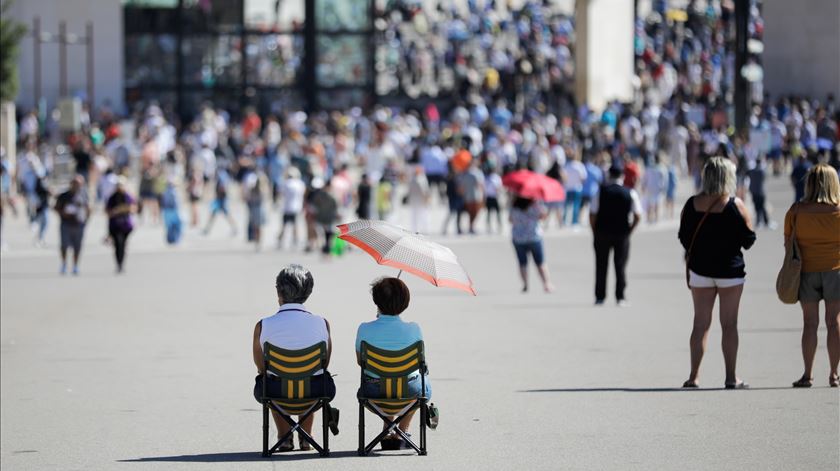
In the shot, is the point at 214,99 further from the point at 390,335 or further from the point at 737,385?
the point at 390,335

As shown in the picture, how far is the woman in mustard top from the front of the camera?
10898 mm

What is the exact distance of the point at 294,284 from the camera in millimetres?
8922

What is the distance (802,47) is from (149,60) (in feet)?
61.3

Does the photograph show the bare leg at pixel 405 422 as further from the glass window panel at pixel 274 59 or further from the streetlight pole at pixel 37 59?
the glass window panel at pixel 274 59

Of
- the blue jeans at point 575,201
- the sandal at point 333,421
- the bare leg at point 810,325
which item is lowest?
the blue jeans at point 575,201

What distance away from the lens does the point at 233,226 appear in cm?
2955

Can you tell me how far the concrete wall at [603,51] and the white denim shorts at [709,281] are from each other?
36.2 m

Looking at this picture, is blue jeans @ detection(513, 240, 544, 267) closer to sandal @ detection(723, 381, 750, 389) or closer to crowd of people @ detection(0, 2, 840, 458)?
crowd of people @ detection(0, 2, 840, 458)

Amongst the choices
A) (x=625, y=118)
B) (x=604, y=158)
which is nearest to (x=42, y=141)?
(x=625, y=118)

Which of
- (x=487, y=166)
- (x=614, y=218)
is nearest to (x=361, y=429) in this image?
(x=614, y=218)

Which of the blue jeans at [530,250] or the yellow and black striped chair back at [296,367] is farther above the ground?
the yellow and black striped chair back at [296,367]

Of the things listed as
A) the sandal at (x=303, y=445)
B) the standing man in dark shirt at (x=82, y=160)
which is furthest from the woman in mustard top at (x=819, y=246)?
the standing man in dark shirt at (x=82, y=160)

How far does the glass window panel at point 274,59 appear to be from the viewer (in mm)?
51188

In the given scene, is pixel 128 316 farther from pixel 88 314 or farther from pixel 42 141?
pixel 42 141
